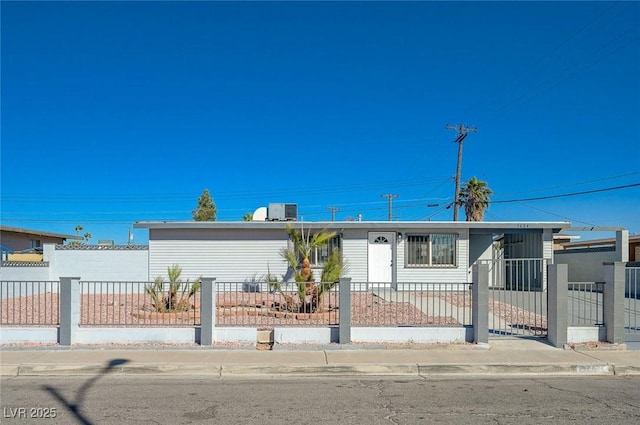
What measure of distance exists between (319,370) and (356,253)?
1110 cm

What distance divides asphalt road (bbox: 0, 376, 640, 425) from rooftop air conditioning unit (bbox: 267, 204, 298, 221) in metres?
12.3

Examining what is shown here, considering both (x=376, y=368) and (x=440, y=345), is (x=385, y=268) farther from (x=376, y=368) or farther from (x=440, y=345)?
(x=376, y=368)

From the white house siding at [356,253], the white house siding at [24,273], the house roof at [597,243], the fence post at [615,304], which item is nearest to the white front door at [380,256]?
the white house siding at [356,253]

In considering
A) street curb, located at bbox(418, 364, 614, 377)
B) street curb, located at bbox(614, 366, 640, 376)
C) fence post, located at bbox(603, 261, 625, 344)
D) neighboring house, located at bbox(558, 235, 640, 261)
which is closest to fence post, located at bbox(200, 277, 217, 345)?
street curb, located at bbox(418, 364, 614, 377)

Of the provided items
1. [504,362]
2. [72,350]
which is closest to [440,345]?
[504,362]

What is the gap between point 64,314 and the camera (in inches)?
350

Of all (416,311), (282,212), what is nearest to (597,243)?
(282,212)

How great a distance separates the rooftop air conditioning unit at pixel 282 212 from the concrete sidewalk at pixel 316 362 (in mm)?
10883

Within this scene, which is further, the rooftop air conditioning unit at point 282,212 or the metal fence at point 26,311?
the rooftop air conditioning unit at point 282,212

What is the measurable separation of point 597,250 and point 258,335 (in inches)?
786

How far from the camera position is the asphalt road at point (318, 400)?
18.1 feet

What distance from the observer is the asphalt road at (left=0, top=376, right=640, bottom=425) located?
18.1 feet

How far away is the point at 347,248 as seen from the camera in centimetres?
1870

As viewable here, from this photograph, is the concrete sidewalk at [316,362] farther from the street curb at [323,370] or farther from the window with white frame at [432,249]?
the window with white frame at [432,249]
